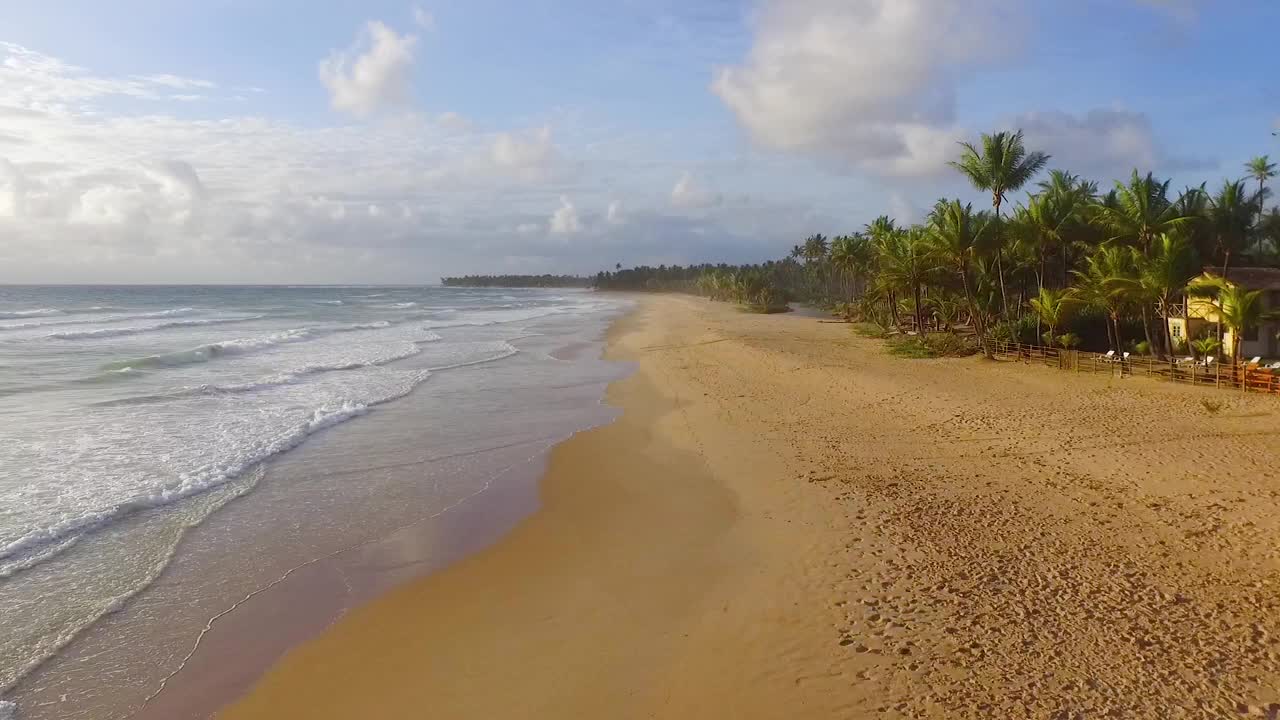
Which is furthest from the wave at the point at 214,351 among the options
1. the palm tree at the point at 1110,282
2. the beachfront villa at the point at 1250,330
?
the beachfront villa at the point at 1250,330

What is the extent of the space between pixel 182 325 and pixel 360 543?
4891 centimetres

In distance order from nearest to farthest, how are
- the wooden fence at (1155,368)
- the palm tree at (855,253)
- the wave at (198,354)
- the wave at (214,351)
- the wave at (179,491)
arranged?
1. the wave at (179,491)
2. the wooden fence at (1155,368)
3. the wave at (198,354)
4. the wave at (214,351)
5. the palm tree at (855,253)

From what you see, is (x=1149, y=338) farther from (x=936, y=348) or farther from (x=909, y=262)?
(x=909, y=262)

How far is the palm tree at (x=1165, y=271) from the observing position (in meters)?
20.0

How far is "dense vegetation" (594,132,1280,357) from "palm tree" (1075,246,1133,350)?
0.04 m

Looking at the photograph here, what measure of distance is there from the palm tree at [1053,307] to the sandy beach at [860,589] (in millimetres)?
8506

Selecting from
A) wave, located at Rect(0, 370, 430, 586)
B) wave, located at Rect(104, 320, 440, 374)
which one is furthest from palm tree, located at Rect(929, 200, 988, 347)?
wave, located at Rect(104, 320, 440, 374)

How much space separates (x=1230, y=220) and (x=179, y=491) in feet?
110

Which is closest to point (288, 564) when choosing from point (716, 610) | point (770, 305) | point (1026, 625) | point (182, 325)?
point (716, 610)

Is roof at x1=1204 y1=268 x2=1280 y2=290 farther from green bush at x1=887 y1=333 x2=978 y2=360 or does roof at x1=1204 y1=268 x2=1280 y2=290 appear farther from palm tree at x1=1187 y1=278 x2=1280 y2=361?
green bush at x1=887 y1=333 x2=978 y2=360

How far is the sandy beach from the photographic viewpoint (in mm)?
6168

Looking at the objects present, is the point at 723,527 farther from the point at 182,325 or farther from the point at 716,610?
the point at 182,325

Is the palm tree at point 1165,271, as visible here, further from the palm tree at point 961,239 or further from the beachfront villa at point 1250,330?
the palm tree at point 961,239

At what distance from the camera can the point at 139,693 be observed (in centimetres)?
650
